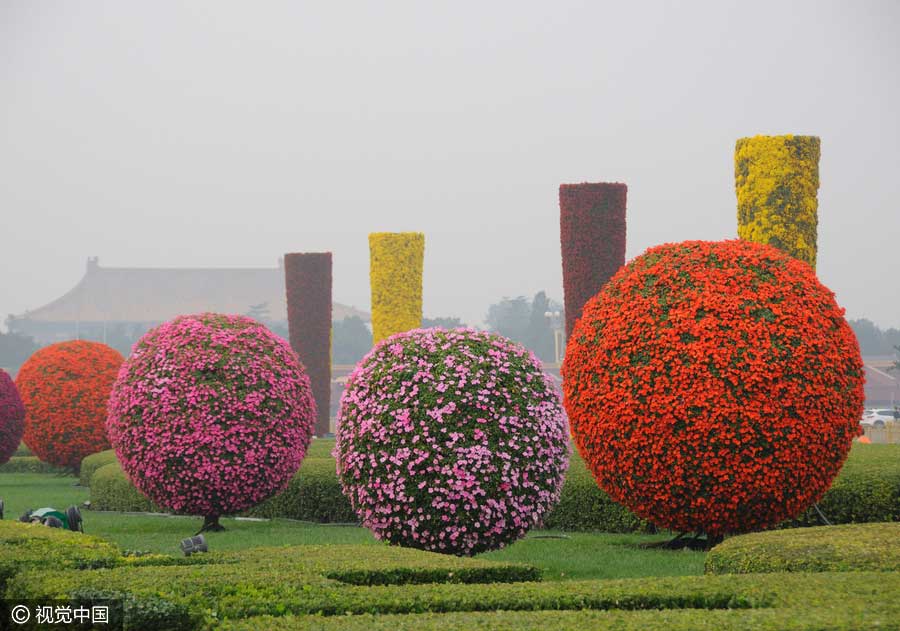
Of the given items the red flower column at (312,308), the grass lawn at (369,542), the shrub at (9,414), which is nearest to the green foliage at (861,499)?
the grass lawn at (369,542)

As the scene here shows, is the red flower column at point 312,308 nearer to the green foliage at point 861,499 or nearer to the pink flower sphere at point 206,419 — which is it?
the pink flower sphere at point 206,419

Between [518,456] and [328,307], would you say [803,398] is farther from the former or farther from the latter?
[328,307]

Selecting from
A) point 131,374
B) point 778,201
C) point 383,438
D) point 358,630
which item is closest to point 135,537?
point 131,374

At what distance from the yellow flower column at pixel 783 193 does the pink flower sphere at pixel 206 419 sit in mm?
8138

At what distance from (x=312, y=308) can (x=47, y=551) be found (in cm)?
2087

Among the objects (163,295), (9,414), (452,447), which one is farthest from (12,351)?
(452,447)

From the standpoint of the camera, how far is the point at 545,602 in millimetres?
6574

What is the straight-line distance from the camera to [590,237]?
19906mm

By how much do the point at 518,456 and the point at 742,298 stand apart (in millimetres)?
2488

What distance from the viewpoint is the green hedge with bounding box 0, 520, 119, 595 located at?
8.10 metres

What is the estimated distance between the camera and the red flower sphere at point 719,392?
10.1 meters

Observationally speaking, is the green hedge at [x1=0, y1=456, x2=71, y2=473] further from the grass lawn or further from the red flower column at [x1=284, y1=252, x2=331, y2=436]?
the grass lawn

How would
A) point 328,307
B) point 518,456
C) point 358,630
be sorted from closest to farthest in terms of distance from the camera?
point 358,630, point 518,456, point 328,307

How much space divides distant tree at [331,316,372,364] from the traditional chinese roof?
12561 millimetres
